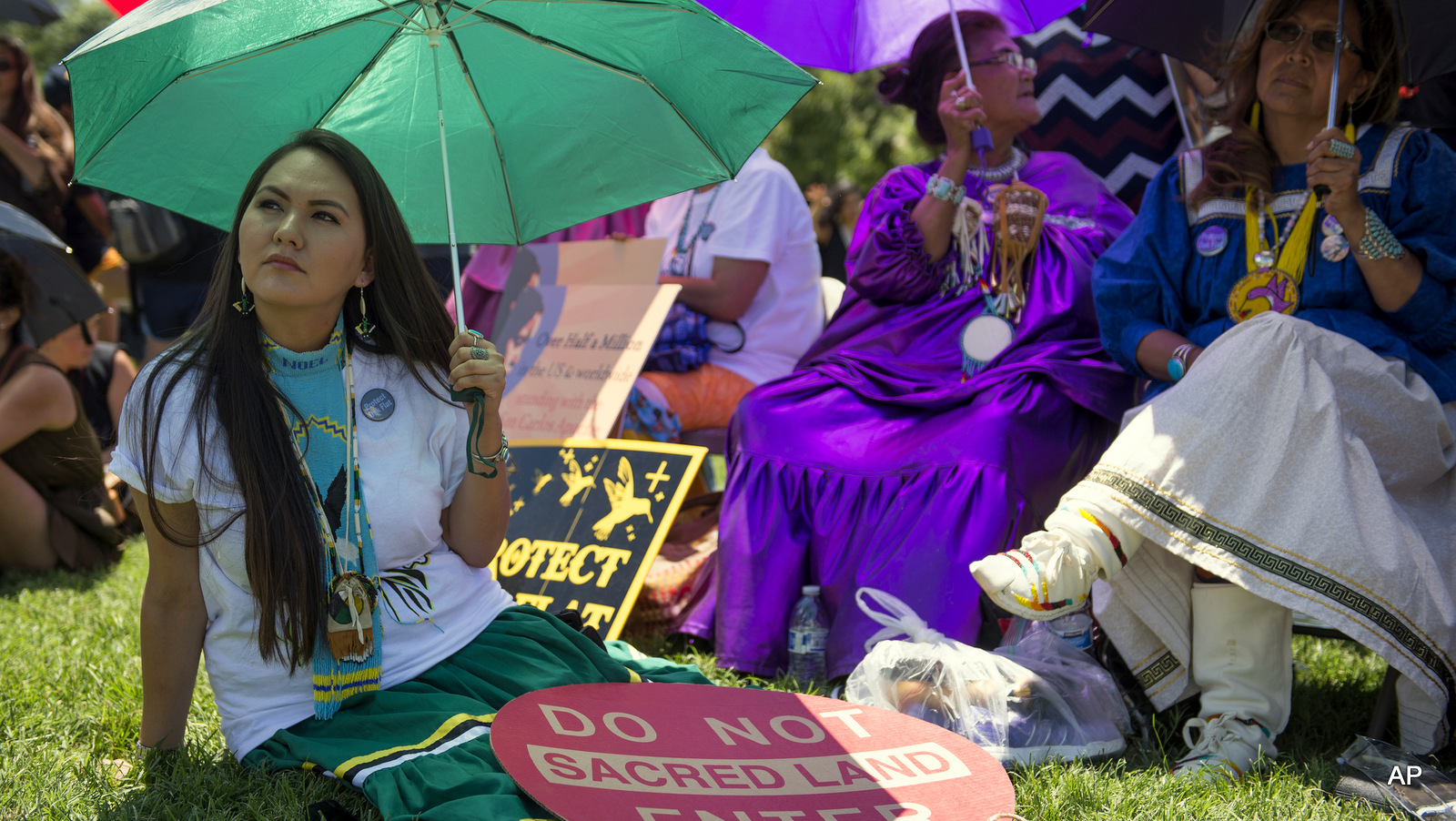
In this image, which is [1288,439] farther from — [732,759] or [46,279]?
[46,279]

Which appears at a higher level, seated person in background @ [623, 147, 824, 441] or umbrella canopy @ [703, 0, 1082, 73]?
umbrella canopy @ [703, 0, 1082, 73]

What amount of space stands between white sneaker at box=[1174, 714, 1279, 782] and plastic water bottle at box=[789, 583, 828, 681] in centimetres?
95

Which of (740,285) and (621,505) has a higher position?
(740,285)

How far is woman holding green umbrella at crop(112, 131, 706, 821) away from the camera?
2.06 meters

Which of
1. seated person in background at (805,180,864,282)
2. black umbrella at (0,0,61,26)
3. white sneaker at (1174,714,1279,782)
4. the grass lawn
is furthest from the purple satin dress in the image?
black umbrella at (0,0,61,26)

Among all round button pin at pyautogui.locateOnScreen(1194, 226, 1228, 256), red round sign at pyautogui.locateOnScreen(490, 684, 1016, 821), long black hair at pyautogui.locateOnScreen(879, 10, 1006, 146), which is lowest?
red round sign at pyautogui.locateOnScreen(490, 684, 1016, 821)

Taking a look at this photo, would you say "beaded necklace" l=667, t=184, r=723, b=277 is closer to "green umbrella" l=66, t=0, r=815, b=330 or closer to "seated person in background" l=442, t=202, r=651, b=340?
"seated person in background" l=442, t=202, r=651, b=340

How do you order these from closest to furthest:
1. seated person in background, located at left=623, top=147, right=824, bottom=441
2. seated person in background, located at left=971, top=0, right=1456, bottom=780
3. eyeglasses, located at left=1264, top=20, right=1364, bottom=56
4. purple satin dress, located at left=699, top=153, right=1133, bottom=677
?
seated person in background, located at left=971, top=0, right=1456, bottom=780
eyeglasses, located at left=1264, top=20, right=1364, bottom=56
purple satin dress, located at left=699, top=153, right=1133, bottom=677
seated person in background, located at left=623, top=147, right=824, bottom=441

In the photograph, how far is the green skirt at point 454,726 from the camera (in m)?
1.86

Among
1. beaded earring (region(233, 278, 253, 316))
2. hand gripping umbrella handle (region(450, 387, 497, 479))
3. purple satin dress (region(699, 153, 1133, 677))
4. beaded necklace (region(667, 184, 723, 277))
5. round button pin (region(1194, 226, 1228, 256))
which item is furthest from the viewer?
beaded necklace (region(667, 184, 723, 277))

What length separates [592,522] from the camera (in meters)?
3.45

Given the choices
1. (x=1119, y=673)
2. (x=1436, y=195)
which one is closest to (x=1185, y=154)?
(x=1436, y=195)

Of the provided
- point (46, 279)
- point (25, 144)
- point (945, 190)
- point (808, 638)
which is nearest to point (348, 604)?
point (808, 638)

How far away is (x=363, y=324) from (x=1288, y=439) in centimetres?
192
